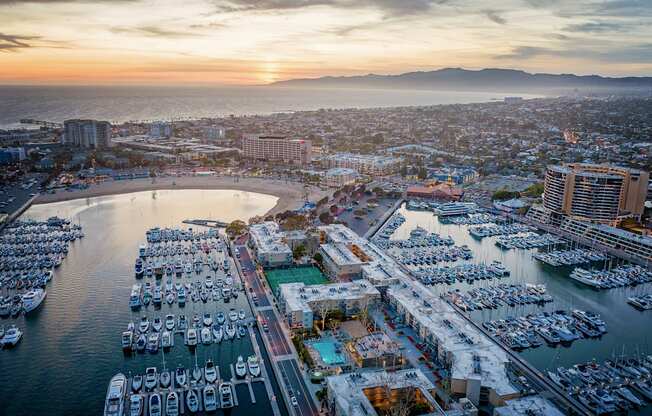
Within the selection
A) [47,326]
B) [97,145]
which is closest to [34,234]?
[47,326]

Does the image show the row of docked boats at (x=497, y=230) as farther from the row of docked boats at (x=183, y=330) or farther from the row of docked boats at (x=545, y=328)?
the row of docked boats at (x=183, y=330)

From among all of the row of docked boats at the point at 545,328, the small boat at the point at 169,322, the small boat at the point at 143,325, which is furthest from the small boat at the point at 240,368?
A: the row of docked boats at the point at 545,328

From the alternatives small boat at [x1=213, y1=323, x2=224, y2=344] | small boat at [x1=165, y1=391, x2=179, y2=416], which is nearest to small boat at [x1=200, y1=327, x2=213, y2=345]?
small boat at [x1=213, y1=323, x2=224, y2=344]

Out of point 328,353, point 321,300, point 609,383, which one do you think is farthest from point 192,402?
point 609,383

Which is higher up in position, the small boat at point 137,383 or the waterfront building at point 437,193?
the waterfront building at point 437,193

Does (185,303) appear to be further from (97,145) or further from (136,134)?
(136,134)
